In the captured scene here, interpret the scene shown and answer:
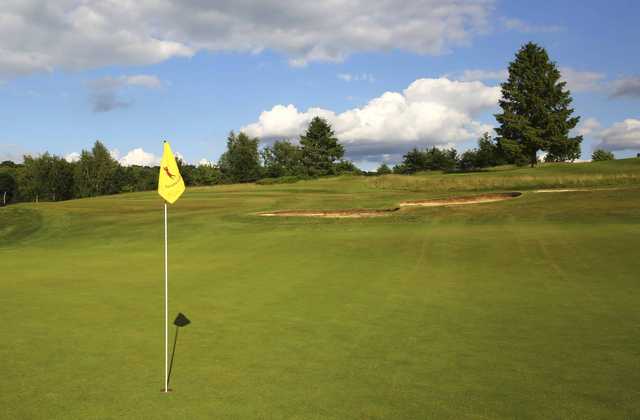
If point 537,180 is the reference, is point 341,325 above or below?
below

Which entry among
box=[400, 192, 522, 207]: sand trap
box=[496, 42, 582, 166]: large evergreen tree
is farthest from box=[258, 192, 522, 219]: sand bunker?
box=[496, 42, 582, 166]: large evergreen tree

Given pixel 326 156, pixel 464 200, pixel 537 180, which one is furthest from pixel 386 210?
pixel 326 156

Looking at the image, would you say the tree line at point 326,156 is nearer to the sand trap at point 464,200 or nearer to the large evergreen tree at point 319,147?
the large evergreen tree at point 319,147

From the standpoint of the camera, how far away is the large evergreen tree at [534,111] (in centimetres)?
6850

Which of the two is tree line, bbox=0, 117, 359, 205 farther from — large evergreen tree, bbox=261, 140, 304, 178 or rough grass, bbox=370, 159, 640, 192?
rough grass, bbox=370, 159, 640, 192

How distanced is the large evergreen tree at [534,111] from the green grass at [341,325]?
1825 inches

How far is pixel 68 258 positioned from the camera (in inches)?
850

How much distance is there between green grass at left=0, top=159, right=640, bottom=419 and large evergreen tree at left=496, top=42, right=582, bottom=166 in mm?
46348

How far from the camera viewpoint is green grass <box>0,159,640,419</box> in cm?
636

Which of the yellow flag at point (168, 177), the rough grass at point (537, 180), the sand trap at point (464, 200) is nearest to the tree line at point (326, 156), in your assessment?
the rough grass at point (537, 180)

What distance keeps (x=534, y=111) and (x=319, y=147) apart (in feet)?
189

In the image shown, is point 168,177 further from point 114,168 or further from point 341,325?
point 114,168

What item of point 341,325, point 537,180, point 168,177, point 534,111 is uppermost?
point 534,111

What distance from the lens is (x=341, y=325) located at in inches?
400
